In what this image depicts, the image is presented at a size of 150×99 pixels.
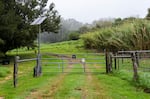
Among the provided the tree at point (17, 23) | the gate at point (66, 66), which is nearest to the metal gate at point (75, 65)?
the gate at point (66, 66)

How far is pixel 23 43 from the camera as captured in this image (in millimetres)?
25594

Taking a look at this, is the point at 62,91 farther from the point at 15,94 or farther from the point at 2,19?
the point at 2,19

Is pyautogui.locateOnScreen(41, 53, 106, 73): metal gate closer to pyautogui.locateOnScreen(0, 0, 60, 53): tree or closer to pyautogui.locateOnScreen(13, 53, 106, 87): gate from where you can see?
pyautogui.locateOnScreen(13, 53, 106, 87): gate

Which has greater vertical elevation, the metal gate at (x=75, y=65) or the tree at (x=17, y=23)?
the tree at (x=17, y=23)

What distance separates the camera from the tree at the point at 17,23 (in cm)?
2222

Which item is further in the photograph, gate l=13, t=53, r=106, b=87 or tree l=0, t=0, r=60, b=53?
tree l=0, t=0, r=60, b=53

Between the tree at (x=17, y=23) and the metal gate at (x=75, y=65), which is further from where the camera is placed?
the tree at (x=17, y=23)

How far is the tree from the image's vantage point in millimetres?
22219

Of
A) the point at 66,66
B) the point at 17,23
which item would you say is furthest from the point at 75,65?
the point at 17,23

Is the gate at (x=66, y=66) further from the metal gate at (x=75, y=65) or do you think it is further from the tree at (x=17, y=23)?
the tree at (x=17, y=23)

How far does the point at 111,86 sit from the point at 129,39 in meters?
9.78

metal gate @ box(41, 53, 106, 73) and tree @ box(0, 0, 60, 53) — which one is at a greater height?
tree @ box(0, 0, 60, 53)

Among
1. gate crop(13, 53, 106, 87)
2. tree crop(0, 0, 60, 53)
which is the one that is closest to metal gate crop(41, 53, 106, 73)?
gate crop(13, 53, 106, 87)

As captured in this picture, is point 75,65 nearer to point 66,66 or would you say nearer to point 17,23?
point 66,66
